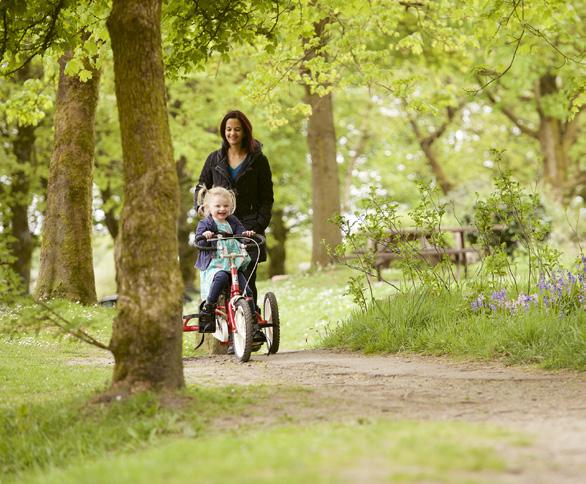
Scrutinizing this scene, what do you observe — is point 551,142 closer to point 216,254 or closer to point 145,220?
point 216,254

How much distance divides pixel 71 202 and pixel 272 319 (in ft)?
18.8

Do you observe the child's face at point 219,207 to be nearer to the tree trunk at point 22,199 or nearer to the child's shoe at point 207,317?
the child's shoe at point 207,317

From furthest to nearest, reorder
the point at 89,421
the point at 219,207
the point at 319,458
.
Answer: the point at 219,207
the point at 89,421
the point at 319,458

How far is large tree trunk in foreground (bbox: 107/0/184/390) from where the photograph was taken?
223 inches

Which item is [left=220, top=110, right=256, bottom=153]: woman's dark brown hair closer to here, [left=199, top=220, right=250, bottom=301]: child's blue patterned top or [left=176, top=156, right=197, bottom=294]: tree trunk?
[left=199, top=220, right=250, bottom=301]: child's blue patterned top

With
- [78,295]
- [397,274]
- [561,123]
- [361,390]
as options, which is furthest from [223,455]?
[561,123]

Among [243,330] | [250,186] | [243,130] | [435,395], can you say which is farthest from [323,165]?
[435,395]

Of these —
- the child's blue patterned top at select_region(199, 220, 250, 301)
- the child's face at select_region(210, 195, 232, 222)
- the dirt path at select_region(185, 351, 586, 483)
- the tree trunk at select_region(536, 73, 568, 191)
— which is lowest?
the dirt path at select_region(185, 351, 586, 483)

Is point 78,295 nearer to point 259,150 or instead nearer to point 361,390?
point 259,150

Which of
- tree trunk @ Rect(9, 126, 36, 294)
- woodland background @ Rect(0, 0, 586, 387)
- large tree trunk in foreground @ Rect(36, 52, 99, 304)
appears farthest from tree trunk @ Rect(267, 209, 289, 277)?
large tree trunk in foreground @ Rect(36, 52, 99, 304)

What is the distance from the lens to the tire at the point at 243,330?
803 centimetres

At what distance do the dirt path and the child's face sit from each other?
4.79ft

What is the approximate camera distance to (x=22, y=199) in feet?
81.3

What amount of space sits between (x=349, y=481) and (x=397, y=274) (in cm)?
1653
